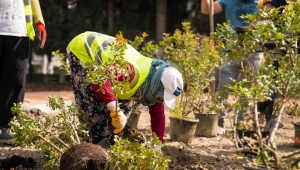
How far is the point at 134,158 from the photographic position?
93.0 inches

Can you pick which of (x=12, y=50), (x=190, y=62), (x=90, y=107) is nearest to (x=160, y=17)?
(x=190, y=62)

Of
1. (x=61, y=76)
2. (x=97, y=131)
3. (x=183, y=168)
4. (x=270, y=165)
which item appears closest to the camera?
(x=270, y=165)

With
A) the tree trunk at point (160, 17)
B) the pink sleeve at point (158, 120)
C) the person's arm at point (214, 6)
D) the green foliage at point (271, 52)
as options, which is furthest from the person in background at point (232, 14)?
the tree trunk at point (160, 17)

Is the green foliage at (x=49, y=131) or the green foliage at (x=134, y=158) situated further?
the green foliage at (x=49, y=131)

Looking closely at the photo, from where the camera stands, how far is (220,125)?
5.90 m

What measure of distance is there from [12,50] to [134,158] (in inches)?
82.6

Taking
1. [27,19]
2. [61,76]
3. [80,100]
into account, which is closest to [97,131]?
[80,100]

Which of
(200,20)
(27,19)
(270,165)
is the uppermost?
(200,20)

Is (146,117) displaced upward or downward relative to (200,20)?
downward

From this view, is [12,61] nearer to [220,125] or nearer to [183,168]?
[183,168]

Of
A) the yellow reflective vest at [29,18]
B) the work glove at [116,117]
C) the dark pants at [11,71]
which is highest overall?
the yellow reflective vest at [29,18]

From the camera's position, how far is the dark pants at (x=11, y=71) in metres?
4.06

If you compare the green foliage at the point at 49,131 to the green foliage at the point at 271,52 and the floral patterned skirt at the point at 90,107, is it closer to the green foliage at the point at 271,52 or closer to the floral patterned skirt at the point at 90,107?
the floral patterned skirt at the point at 90,107

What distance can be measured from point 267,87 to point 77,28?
412 inches
